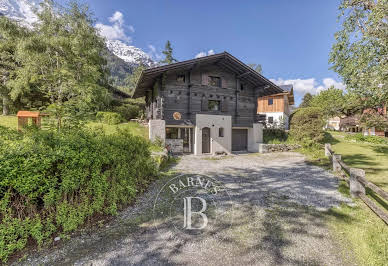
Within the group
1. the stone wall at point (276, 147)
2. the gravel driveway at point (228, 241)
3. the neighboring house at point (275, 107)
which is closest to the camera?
the gravel driveway at point (228, 241)

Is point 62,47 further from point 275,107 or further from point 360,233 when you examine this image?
point 275,107

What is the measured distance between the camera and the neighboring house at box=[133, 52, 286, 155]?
512 inches

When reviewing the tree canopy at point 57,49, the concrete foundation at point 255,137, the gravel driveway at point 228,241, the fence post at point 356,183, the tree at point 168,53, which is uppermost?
the tree at point 168,53

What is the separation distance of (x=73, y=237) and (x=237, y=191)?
468cm

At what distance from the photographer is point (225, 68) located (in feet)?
49.0

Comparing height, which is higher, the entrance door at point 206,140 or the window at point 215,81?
the window at point 215,81

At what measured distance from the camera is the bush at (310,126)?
14.8 m

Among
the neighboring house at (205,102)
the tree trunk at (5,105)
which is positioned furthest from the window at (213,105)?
the tree trunk at (5,105)

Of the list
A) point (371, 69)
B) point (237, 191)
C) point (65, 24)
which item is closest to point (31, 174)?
point (237, 191)

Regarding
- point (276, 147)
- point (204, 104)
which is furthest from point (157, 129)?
point (276, 147)

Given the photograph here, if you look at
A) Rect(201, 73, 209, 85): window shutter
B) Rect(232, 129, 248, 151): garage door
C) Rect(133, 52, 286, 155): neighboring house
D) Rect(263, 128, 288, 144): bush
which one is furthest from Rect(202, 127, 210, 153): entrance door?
Rect(263, 128, 288, 144): bush

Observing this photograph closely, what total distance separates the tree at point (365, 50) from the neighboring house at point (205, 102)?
17.3 feet

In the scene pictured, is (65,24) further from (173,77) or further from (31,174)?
(31,174)

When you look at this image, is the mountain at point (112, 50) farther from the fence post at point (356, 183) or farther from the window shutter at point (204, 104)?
the fence post at point (356, 183)
